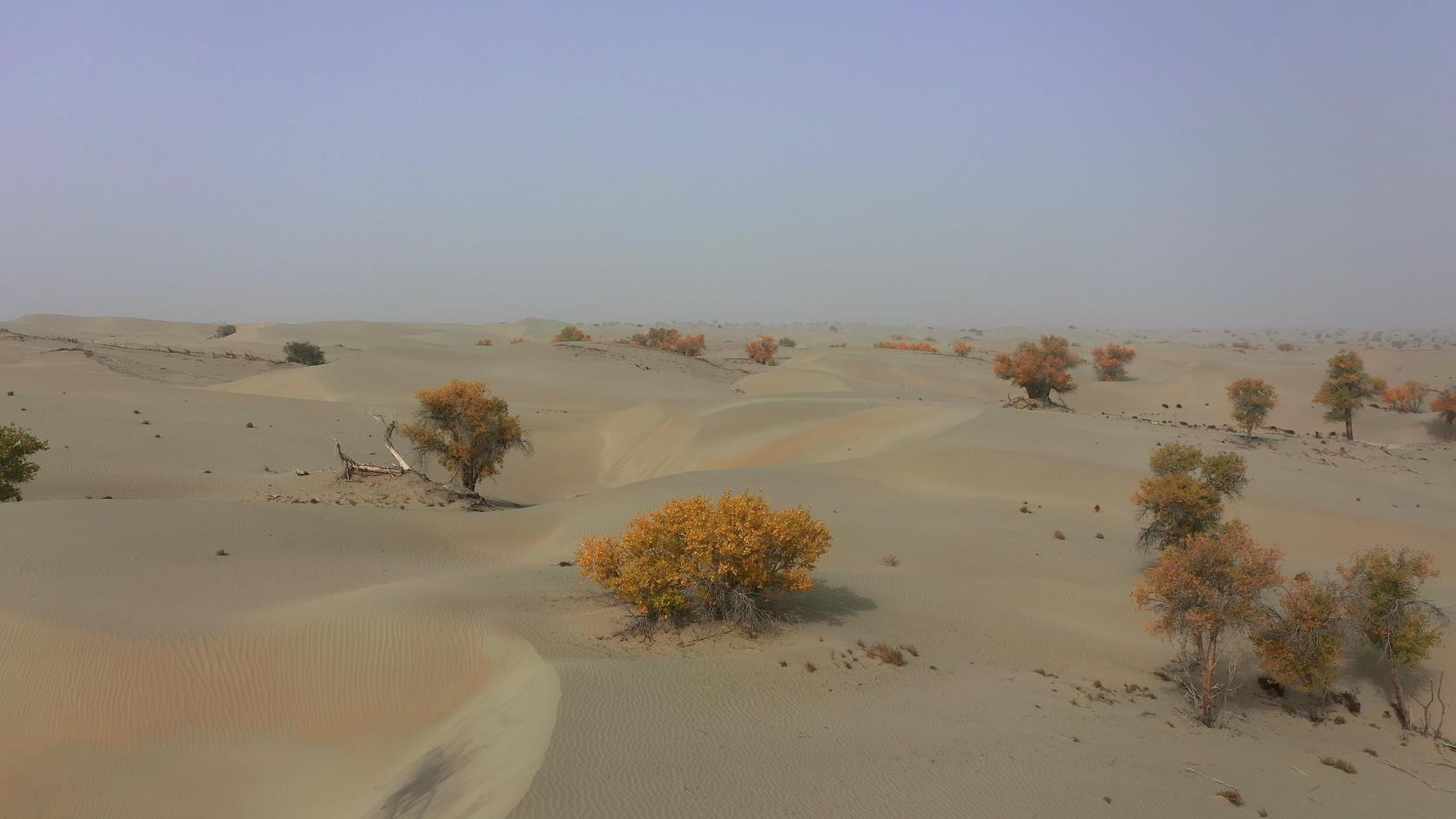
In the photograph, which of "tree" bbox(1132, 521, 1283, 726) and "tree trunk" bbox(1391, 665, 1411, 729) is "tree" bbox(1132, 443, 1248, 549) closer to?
"tree trunk" bbox(1391, 665, 1411, 729)

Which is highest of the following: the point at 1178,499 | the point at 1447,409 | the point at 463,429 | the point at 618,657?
the point at 463,429

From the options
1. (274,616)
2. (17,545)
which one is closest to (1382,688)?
(274,616)

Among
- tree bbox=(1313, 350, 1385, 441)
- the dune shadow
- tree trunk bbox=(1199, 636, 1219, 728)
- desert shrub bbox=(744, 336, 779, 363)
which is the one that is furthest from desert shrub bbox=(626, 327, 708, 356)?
tree trunk bbox=(1199, 636, 1219, 728)

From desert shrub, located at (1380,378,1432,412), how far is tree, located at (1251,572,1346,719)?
141ft

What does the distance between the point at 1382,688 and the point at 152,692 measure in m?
16.2

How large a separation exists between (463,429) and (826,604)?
13452mm

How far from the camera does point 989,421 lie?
29.3 metres

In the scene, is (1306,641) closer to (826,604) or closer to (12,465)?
(826,604)

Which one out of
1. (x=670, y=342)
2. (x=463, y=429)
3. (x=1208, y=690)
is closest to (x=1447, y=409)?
(x=1208, y=690)

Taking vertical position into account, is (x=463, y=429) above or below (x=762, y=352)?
below

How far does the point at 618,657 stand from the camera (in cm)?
1048

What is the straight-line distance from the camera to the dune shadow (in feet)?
40.5

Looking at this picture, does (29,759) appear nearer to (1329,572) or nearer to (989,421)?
(1329,572)

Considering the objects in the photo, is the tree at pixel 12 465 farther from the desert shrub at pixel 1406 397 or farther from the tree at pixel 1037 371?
the desert shrub at pixel 1406 397
